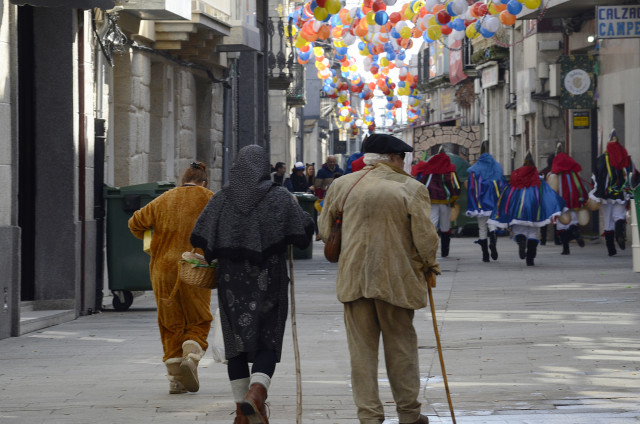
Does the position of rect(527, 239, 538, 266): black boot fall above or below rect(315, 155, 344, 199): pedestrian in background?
below

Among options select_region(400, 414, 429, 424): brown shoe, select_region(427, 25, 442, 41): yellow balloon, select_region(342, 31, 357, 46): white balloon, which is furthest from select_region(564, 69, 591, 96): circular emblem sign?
select_region(400, 414, 429, 424): brown shoe

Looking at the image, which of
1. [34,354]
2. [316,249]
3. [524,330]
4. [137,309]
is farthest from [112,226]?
[316,249]

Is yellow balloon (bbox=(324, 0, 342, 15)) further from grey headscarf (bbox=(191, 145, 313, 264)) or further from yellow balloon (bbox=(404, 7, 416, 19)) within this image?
grey headscarf (bbox=(191, 145, 313, 264))

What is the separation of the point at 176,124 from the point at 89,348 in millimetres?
10039

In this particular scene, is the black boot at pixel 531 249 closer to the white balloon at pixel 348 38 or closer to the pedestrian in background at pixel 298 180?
the white balloon at pixel 348 38

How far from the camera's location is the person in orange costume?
9086 millimetres

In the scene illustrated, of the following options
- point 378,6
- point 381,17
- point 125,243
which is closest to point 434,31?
point 378,6

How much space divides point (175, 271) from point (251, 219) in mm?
1745

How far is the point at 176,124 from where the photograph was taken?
2116 centimetres

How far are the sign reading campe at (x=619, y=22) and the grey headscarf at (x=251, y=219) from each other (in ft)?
46.8

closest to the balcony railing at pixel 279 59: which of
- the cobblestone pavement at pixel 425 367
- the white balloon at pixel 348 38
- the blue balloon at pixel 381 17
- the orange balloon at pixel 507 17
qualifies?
the white balloon at pixel 348 38

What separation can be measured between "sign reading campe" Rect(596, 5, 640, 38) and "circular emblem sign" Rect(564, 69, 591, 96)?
7846 mm

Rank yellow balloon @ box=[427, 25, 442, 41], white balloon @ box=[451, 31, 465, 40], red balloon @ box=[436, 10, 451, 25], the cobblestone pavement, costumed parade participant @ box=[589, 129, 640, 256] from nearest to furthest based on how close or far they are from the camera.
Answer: the cobblestone pavement
costumed parade participant @ box=[589, 129, 640, 256]
red balloon @ box=[436, 10, 451, 25]
yellow balloon @ box=[427, 25, 442, 41]
white balloon @ box=[451, 31, 465, 40]

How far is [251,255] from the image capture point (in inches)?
297
